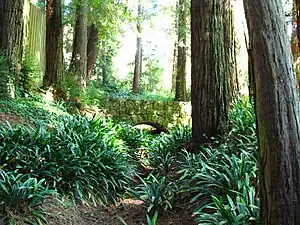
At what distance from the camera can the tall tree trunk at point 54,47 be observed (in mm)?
9867

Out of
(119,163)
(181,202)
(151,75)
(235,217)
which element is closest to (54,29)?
(119,163)

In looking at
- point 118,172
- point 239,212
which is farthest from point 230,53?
point 239,212

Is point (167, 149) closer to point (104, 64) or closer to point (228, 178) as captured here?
point (228, 178)

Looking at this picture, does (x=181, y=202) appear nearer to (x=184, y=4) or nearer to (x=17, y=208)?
(x=17, y=208)

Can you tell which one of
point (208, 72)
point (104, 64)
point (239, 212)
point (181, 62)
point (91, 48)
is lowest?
point (239, 212)

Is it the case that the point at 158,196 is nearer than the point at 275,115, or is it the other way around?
the point at 275,115

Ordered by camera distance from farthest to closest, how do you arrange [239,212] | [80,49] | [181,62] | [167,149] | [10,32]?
[181,62] → [80,49] → [10,32] → [167,149] → [239,212]

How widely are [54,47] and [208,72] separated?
5292 millimetres

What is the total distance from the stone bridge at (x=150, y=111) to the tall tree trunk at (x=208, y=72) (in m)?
7.17

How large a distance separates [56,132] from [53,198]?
5.65ft

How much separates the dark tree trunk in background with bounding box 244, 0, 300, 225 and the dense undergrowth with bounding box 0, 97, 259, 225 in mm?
475

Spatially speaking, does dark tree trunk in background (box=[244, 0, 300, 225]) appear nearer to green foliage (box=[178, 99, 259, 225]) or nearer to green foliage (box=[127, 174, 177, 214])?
green foliage (box=[178, 99, 259, 225])

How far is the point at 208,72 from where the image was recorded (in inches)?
240

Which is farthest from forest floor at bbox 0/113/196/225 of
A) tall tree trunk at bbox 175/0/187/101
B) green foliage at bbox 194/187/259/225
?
tall tree trunk at bbox 175/0/187/101
